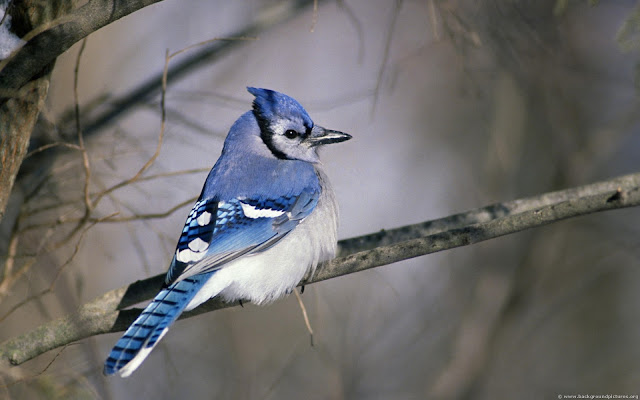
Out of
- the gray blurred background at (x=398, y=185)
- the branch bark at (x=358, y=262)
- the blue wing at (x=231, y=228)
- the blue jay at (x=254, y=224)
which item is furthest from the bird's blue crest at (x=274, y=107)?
the branch bark at (x=358, y=262)

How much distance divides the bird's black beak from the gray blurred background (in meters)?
0.22

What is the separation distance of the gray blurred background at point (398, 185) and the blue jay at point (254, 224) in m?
0.22

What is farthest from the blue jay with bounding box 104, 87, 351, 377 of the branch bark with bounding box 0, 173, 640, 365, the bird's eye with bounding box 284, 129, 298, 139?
the branch bark with bounding box 0, 173, 640, 365

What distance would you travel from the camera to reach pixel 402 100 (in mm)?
5789

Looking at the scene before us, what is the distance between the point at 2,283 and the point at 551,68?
431cm

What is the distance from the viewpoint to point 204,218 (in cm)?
271

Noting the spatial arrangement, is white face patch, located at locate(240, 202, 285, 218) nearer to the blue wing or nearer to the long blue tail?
the blue wing

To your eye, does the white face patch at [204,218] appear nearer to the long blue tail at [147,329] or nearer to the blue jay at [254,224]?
the blue jay at [254,224]

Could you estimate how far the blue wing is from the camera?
8.05 ft

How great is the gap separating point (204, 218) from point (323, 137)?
82cm

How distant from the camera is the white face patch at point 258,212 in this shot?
2.76 meters

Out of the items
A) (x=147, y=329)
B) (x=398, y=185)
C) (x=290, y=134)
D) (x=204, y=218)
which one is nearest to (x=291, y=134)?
(x=290, y=134)

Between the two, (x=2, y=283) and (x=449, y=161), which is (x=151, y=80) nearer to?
(x=2, y=283)

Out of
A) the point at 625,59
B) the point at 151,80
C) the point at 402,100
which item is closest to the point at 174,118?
the point at 151,80
